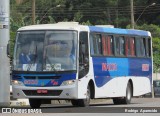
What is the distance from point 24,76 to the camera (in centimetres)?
2675

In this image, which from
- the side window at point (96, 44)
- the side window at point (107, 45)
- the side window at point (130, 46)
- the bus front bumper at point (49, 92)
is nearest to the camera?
the bus front bumper at point (49, 92)

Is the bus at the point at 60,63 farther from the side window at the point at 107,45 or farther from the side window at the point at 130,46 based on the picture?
the side window at the point at 130,46

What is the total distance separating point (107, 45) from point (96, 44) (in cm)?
121

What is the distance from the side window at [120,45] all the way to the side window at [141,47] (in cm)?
170

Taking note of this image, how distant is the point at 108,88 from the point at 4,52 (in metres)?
4.54

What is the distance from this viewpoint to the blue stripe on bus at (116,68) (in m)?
28.7

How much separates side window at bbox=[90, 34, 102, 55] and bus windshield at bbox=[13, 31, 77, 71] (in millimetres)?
1443

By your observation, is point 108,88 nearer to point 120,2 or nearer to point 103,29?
point 103,29

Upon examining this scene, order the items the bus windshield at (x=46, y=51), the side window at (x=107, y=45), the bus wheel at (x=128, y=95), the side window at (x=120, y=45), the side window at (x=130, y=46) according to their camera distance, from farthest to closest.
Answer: the bus wheel at (x=128, y=95) < the side window at (x=130, y=46) < the side window at (x=120, y=45) < the side window at (x=107, y=45) < the bus windshield at (x=46, y=51)

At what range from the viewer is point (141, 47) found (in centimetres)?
3322

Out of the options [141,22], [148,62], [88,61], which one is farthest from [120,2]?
[88,61]

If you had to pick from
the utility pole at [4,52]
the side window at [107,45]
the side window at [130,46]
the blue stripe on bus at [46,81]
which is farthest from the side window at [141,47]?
the blue stripe on bus at [46,81]

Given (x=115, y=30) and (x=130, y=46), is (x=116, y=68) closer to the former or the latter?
(x=115, y=30)

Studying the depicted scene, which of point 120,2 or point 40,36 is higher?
point 120,2
